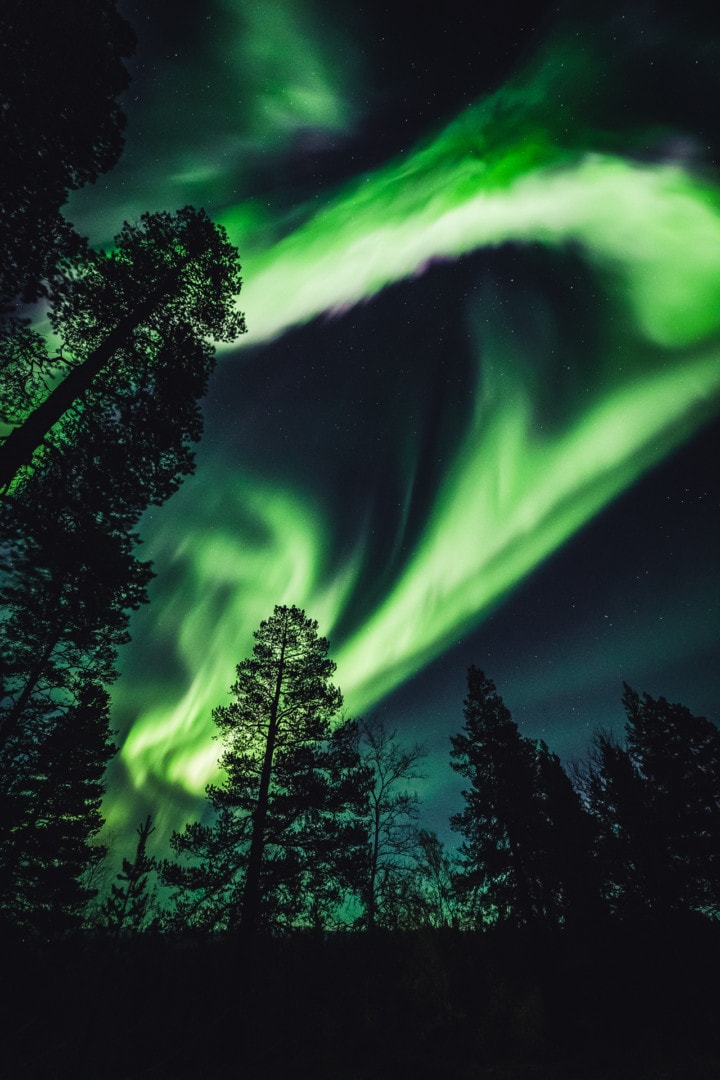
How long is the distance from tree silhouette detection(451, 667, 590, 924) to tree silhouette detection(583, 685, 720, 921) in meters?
1.90

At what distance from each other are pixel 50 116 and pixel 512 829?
27.5m

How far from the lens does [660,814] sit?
20828 mm

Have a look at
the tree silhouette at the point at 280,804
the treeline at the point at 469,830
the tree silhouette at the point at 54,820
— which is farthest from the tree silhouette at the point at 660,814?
the tree silhouette at the point at 54,820

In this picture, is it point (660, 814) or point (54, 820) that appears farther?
point (660, 814)

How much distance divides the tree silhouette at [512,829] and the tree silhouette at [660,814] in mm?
1899

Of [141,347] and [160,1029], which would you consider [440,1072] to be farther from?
[141,347]

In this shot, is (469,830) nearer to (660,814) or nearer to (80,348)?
(660,814)

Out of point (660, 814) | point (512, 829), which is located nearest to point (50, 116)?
point (512, 829)

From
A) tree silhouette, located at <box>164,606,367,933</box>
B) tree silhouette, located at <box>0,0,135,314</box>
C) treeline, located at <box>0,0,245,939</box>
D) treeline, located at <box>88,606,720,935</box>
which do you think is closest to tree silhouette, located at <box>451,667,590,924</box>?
treeline, located at <box>88,606,720,935</box>

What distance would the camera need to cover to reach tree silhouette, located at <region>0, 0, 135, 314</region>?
5777 mm

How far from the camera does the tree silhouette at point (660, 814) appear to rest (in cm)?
1778

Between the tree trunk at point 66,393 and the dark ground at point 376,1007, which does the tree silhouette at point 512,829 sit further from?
the tree trunk at point 66,393

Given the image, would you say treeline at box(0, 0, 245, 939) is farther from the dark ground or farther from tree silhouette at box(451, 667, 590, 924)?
tree silhouette at box(451, 667, 590, 924)

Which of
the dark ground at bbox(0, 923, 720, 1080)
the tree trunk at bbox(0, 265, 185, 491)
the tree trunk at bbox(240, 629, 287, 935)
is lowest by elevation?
the dark ground at bbox(0, 923, 720, 1080)
